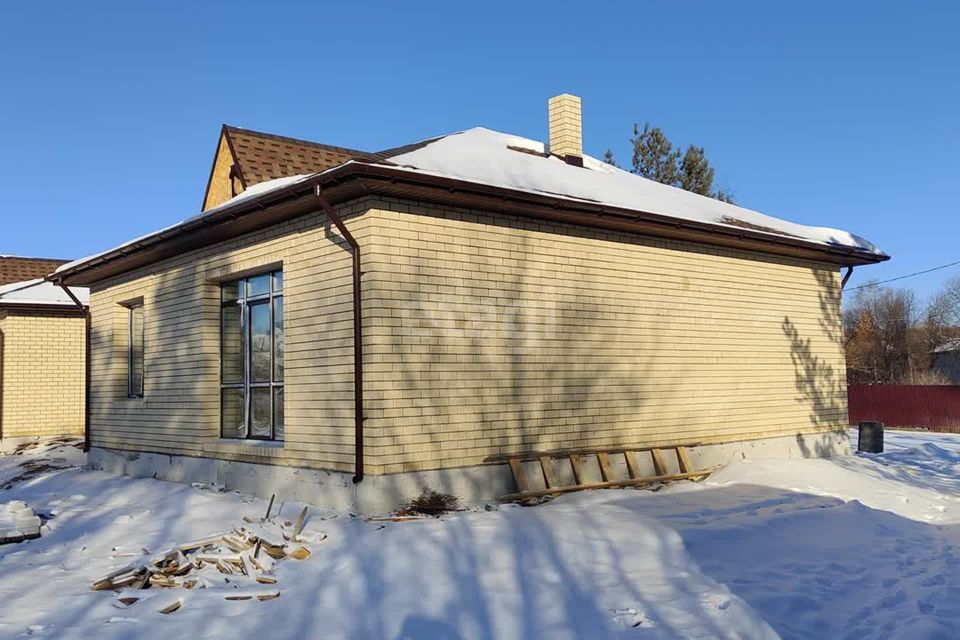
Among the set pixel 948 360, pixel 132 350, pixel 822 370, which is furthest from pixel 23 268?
pixel 948 360

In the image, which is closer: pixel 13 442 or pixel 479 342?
pixel 479 342

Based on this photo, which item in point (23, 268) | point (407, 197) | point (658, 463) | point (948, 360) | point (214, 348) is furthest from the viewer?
point (948, 360)

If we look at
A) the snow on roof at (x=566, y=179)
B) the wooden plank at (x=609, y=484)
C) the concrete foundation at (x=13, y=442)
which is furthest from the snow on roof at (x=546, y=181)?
the concrete foundation at (x=13, y=442)

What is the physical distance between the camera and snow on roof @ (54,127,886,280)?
9.91m

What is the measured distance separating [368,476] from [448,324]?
6.43ft

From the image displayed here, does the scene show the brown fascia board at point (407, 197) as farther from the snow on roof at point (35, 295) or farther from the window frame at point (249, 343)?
the snow on roof at point (35, 295)

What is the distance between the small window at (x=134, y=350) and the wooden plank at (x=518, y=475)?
728 centimetres

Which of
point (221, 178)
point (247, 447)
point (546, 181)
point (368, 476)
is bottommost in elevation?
point (368, 476)

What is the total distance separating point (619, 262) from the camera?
38.1 ft

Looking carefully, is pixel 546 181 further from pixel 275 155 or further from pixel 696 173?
pixel 696 173

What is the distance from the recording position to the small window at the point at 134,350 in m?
14.0

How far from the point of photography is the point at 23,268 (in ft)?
73.4

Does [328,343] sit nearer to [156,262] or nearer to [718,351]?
[156,262]

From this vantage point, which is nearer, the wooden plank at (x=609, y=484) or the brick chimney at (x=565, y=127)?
the wooden plank at (x=609, y=484)
